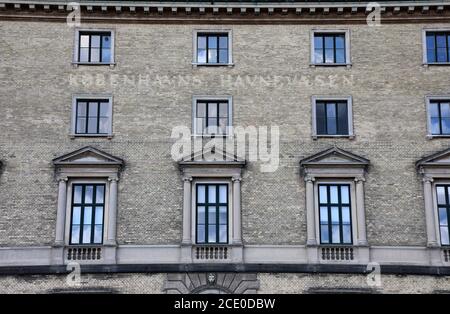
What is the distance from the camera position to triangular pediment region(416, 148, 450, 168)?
114 ft

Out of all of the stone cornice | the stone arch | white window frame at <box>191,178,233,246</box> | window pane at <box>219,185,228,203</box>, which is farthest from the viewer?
the stone cornice

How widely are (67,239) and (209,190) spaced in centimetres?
593

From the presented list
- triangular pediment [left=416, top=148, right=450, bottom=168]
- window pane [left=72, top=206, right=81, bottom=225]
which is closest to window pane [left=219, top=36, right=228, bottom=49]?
window pane [left=72, top=206, right=81, bottom=225]

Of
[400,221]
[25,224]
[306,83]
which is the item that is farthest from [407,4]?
[25,224]

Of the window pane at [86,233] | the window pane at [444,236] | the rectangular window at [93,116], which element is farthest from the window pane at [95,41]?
the window pane at [444,236]

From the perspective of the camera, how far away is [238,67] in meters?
36.4

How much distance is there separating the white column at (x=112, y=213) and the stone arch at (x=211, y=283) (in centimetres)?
270

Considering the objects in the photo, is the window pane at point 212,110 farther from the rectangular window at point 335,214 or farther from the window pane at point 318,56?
the rectangular window at point 335,214

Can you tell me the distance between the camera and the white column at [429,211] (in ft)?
111

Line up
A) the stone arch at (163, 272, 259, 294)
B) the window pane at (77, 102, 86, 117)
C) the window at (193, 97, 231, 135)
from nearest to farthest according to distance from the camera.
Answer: the stone arch at (163, 272, 259, 294) < the window at (193, 97, 231, 135) < the window pane at (77, 102, 86, 117)

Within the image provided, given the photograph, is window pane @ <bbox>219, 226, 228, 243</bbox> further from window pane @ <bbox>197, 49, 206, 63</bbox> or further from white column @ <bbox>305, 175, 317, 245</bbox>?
window pane @ <bbox>197, 49, 206, 63</bbox>

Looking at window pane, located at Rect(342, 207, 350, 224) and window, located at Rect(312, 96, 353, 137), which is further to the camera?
window, located at Rect(312, 96, 353, 137)

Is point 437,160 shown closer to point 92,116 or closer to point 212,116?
point 212,116

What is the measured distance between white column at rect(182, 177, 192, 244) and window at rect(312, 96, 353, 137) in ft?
18.7
